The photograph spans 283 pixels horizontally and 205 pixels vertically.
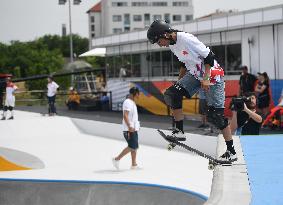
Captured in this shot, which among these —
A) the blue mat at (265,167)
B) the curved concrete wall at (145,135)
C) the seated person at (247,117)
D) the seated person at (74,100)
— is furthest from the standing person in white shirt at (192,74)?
the seated person at (74,100)

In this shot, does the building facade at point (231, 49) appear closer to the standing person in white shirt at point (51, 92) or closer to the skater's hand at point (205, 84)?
the standing person in white shirt at point (51, 92)

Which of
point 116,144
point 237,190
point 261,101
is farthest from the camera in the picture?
point 116,144

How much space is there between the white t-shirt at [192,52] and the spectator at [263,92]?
34.1 ft

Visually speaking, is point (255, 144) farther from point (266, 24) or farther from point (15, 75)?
point (15, 75)

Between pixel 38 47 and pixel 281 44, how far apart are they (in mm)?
108060

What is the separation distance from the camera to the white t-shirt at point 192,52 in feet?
21.7

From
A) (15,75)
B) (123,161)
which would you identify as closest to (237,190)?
(123,161)

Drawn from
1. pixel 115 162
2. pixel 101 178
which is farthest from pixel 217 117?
pixel 115 162

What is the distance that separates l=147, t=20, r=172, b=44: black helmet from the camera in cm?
662

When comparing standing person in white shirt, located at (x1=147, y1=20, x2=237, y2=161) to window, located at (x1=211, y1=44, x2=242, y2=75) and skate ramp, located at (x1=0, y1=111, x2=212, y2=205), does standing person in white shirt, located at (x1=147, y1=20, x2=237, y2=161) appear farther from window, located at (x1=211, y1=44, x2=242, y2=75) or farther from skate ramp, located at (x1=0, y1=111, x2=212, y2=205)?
window, located at (x1=211, y1=44, x2=242, y2=75)

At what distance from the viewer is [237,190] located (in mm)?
5363

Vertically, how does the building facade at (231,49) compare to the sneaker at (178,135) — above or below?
above

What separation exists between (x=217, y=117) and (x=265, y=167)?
32.2 inches

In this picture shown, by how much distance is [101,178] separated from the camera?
12320mm
